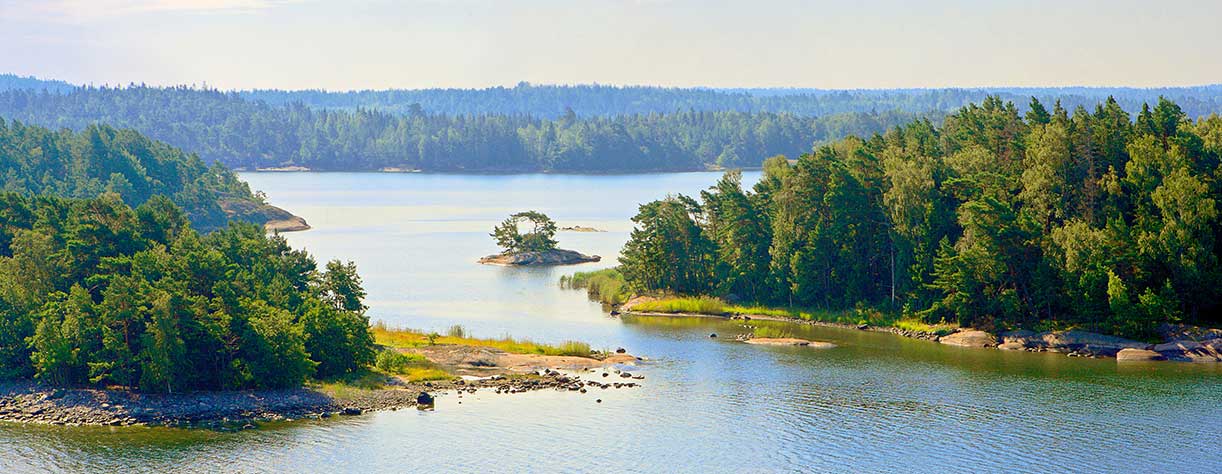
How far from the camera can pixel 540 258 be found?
145 metres

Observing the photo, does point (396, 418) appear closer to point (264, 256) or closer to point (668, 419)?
point (668, 419)

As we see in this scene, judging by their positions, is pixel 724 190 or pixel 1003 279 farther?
pixel 724 190

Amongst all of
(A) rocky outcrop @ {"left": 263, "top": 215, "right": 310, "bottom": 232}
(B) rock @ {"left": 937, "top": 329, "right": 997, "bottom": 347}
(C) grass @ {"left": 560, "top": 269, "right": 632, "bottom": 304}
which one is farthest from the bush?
(A) rocky outcrop @ {"left": 263, "top": 215, "right": 310, "bottom": 232}

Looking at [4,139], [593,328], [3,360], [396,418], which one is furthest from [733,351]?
[4,139]

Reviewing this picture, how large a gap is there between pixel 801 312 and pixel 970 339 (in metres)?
15.9

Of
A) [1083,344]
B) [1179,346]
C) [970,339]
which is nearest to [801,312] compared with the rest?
[970,339]

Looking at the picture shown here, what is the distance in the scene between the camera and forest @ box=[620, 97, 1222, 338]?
84.9m

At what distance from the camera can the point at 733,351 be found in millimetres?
85625

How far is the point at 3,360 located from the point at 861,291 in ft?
190

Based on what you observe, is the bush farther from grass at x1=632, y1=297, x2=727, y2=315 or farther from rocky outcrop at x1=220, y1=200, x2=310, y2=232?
rocky outcrop at x1=220, y1=200, x2=310, y2=232

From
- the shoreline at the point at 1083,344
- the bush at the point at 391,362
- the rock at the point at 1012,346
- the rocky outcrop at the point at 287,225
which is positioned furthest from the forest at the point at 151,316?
the rocky outcrop at the point at 287,225

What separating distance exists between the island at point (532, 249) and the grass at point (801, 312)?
36747 mm

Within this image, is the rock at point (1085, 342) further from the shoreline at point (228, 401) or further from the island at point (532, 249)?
the island at point (532, 249)

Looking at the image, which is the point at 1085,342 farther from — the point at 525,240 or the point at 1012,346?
the point at 525,240
